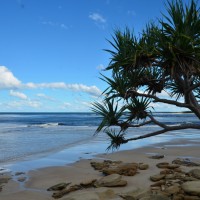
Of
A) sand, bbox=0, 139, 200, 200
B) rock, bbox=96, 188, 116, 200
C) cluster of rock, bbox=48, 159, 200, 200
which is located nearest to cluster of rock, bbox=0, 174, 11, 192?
sand, bbox=0, 139, 200, 200

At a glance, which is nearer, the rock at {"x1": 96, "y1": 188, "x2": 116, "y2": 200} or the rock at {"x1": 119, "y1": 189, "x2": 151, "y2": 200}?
the rock at {"x1": 119, "y1": 189, "x2": 151, "y2": 200}

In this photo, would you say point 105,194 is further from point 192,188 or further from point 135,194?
point 192,188

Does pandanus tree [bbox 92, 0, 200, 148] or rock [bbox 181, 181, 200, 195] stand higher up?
pandanus tree [bbox 92, 0, 200, 148]

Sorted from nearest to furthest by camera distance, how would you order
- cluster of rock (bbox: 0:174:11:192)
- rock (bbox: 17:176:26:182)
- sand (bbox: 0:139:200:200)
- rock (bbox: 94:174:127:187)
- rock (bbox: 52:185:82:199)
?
rock (bbox: 52:185:82:199), rock (bbox: 94:174:127:187), sand (bbox: 0:139:200:200), cluster of rock (bbox: 0:174:11:192), rock (bbox: 17:176:26:182)

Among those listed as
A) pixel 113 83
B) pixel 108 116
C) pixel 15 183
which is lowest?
pixel 15 183

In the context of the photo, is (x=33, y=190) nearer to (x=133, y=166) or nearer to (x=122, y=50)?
(x=133, y=166)

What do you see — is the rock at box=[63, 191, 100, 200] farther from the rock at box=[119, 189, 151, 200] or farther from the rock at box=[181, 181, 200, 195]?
the rock at box=[181, 181, 200, 195]

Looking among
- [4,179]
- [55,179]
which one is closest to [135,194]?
[55,179]

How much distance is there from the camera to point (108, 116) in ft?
18.2

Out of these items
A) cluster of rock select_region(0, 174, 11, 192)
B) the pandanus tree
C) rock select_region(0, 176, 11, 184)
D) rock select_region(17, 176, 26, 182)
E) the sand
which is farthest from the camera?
rock select_region(17, 176, 26, 182)

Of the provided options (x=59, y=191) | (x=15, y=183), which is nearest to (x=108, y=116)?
(x=59, y=191)

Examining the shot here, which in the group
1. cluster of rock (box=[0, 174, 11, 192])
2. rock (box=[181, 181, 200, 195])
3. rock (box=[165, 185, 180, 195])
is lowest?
cluster of rock (box=[0, 174, 11, 192])

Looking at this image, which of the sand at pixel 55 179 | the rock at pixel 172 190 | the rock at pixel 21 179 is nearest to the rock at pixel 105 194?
the sand at pixel 55 179

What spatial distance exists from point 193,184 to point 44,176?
5195mm
